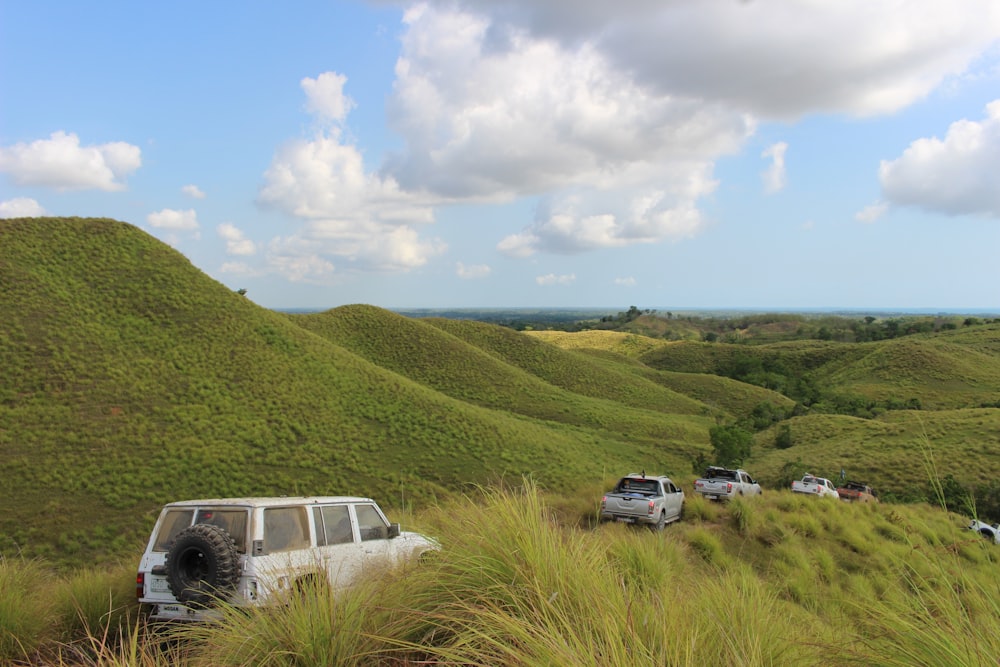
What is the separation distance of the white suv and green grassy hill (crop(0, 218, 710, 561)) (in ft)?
37.6

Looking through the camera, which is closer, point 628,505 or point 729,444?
point 628,505

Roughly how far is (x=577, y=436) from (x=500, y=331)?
39.3m

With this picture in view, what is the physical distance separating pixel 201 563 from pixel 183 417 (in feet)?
94.6

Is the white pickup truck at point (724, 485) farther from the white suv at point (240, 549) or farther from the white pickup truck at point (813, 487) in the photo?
the white suv at point (240, 549)

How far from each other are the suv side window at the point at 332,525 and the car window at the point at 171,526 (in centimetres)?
148

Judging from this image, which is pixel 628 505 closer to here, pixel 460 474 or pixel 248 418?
pixel 460 474

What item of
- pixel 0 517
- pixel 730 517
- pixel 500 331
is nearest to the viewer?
pixel 730 517

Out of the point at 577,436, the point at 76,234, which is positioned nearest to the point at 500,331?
the point at 577,436

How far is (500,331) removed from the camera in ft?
284

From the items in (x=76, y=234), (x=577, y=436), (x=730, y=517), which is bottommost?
(x=577, y=436)

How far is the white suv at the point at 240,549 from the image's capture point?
666cm

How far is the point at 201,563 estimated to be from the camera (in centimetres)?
690

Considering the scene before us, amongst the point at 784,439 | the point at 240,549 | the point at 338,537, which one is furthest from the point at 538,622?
the point at 784,439

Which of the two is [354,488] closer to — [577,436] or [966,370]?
[577,436]
